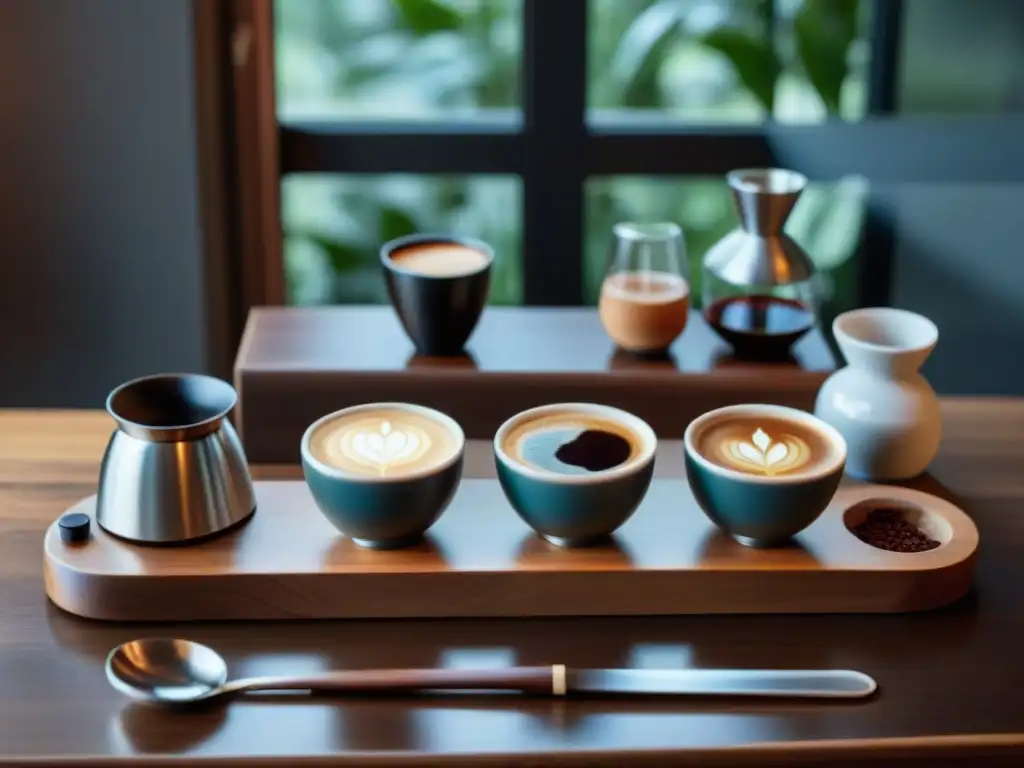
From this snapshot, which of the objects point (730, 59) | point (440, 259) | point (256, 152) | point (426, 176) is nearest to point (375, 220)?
point (426, 176)

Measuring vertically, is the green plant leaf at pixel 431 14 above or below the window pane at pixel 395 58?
above

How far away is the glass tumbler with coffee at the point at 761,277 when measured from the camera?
140cm

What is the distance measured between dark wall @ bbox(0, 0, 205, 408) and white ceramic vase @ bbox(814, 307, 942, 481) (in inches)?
38.4

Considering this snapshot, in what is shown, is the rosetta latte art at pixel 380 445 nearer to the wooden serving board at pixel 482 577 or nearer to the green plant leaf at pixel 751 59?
the wooden serving board at pixel 482 577

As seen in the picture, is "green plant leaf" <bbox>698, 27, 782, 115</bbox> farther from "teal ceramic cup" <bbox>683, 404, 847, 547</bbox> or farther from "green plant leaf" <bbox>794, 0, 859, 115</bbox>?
"teal ceramic cup" <bbox>683, 404, 847, 547</bbox>

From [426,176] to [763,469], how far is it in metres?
1.03

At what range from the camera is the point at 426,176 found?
205 cm

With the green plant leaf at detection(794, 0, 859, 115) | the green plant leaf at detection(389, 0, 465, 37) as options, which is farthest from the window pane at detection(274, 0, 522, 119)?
the green plant leaf at detection(794, 0, 859, 115)

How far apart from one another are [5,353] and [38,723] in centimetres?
106

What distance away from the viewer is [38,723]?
99 centimetres

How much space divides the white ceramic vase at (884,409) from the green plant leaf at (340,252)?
1030mm

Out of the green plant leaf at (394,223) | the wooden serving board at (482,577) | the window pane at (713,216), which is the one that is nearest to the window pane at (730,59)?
the window pane at (713,216)

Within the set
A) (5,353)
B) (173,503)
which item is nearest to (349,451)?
(173,503)

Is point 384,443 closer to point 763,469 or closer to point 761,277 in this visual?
point 763,469
